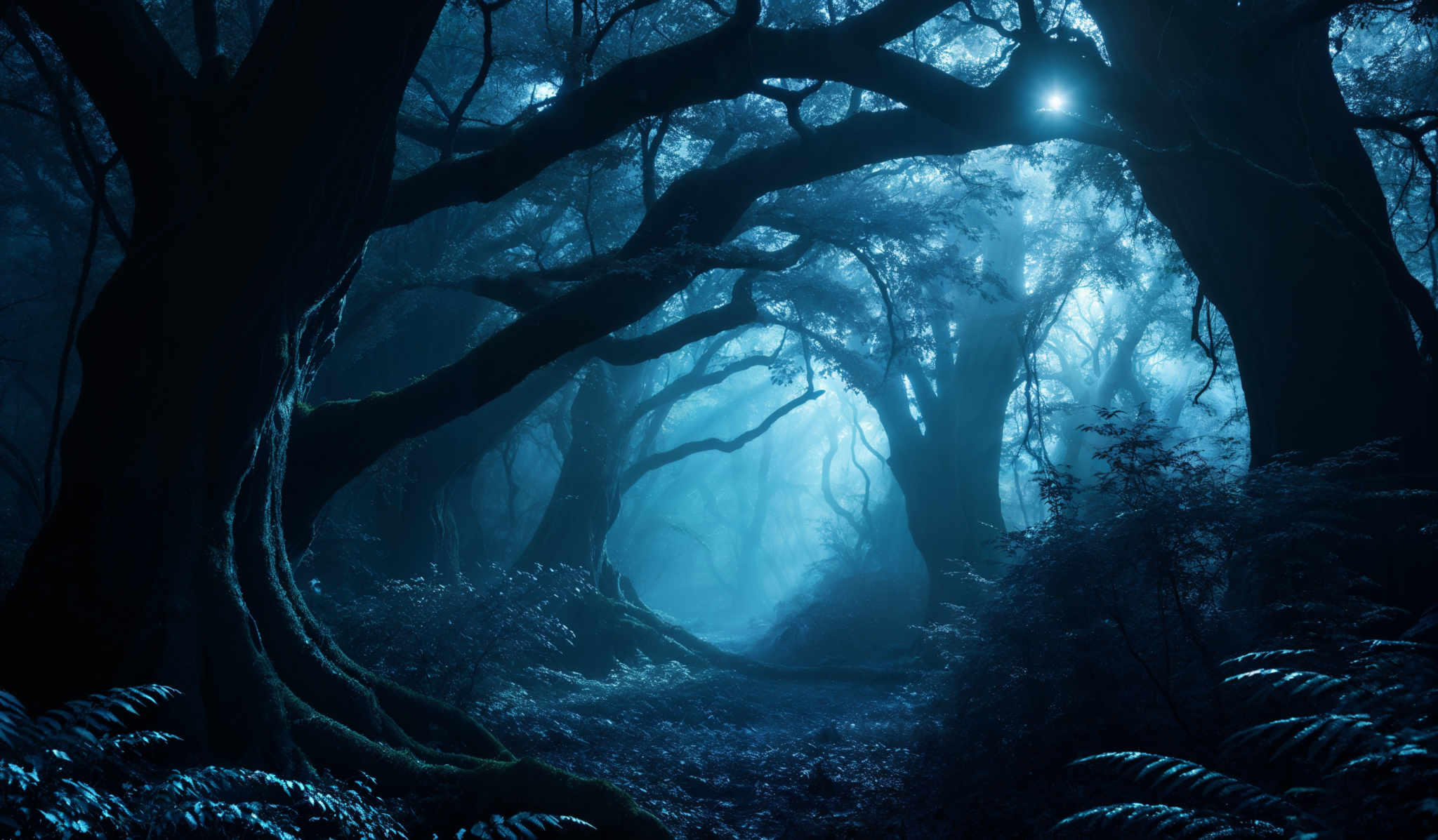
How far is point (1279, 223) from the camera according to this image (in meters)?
6.90

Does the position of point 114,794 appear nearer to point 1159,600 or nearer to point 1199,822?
point 1199,822

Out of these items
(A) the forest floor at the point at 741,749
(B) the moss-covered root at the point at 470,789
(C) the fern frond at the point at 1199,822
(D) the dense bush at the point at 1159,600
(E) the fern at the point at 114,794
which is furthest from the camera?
(A) the forest floor at the point at 741,749

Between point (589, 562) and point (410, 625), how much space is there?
29.2 feet

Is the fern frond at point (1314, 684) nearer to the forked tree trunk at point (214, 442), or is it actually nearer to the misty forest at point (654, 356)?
the misty forest at point (654, 356)

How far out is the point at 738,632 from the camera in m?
34.3

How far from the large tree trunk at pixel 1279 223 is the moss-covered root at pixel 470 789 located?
19.9ft

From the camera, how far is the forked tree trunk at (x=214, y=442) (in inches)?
163

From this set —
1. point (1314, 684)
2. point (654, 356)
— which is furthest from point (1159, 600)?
point (654, 356)

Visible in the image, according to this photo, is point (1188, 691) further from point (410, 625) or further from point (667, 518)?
point (667, 518)

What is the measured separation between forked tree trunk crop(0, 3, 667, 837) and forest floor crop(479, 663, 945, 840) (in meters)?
2.03

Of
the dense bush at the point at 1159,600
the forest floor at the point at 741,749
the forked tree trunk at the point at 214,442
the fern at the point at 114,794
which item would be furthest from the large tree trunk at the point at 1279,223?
the fern at the point at 114,794

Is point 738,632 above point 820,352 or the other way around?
the other way around

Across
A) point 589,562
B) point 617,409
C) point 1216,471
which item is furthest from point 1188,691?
point 617,409

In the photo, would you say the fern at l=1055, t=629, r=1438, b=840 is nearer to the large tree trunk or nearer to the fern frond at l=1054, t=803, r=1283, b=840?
the fern frond at l=1054, t=803, r=1283, b=840
